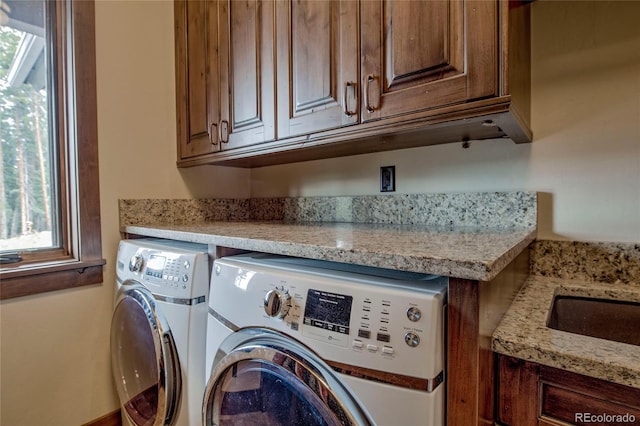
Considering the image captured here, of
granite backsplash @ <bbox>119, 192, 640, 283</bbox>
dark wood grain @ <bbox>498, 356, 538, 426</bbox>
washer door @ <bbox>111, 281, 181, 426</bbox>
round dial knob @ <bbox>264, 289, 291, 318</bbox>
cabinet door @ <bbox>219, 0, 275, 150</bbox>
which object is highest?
cabinet door @ <bbox>219, 0, 275, 150</bbox>

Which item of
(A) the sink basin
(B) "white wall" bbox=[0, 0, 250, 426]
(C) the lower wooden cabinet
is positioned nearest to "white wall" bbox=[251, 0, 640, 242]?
(A) the sink basin

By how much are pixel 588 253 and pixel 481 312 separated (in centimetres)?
79

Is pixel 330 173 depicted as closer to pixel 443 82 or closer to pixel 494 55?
pixel 443 82

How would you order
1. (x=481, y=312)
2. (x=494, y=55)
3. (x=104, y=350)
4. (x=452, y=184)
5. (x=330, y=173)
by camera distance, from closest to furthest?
(x=481, y=312), (x=494, y=55), (x=452, y=184), (x=104, y=350), (x=330, y=173)

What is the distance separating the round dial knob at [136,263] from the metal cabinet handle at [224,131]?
0.61 metres

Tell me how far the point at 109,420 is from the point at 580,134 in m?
2.20

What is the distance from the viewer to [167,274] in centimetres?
105

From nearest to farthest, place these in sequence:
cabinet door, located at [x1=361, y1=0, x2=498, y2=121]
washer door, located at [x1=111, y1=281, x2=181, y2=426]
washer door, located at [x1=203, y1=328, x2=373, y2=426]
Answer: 1. washer door, located at [x1=203, y1=328, x2=373, y2=426]
2. cabinet door, located at [x1=361, y1=0, x2=498, y2=121]
3. washer door, located at [x1=111, y1=281, x2=181, y2=426]

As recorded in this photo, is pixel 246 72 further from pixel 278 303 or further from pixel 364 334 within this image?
pixel 364 334

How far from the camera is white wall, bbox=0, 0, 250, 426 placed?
1.26 metres

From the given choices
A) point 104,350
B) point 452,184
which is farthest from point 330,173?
point 104,350

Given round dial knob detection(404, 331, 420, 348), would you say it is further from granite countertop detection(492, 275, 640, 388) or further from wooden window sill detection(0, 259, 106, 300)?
wooden window sill detection(0, 259, 106, 300)

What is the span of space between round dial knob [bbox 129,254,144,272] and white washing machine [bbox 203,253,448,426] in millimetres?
457

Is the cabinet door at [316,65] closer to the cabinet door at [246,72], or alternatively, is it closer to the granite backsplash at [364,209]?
the cabinet door at [246,72]
